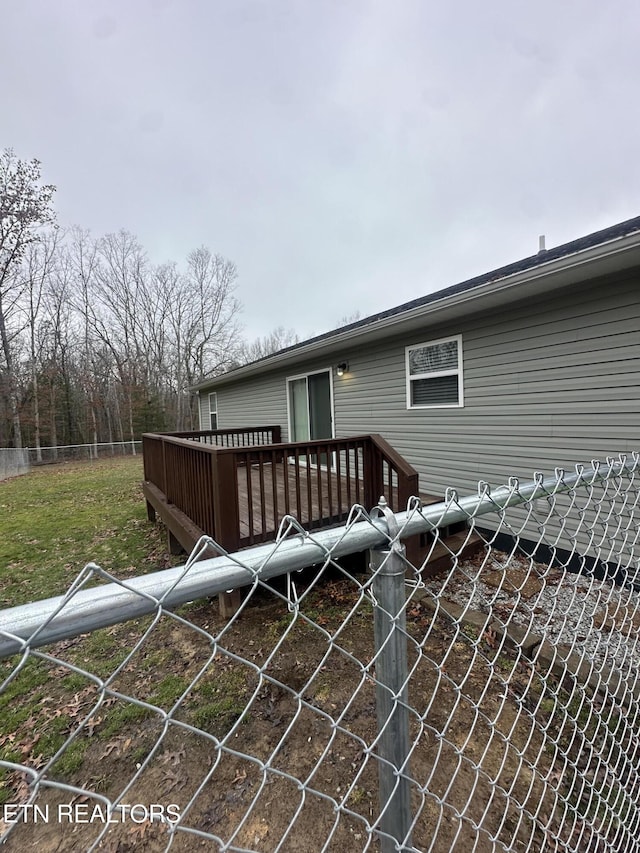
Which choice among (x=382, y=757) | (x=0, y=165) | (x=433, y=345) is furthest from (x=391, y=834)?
(x=0, y=165)

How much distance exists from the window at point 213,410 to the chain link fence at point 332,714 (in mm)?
10690

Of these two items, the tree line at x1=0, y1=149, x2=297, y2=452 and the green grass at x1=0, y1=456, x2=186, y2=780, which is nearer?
the green grass at x1=0, y1=456, x2=186, y2=780

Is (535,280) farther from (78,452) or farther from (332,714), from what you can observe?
(78,452)

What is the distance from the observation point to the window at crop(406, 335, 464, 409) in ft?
18.2

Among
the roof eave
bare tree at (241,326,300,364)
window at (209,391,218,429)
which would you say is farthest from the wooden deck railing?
bare tree at (241,326,300,364)

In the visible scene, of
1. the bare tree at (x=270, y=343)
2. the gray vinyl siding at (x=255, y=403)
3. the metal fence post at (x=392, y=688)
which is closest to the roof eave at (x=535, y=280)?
the gray vinyl siding at (x=255, y=403)

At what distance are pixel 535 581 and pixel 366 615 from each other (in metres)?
1.97

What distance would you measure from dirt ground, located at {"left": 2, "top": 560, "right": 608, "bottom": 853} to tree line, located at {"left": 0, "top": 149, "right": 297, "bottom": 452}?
19646 millimetres

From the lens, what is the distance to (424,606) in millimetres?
3555

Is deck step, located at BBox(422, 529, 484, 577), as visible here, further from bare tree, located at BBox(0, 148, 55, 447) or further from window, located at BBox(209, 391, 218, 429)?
bare tree, located at BBox(0, 148, 55, 447)

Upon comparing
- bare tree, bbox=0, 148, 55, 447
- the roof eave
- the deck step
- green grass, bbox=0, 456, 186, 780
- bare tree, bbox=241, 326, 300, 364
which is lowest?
green grass, bbox=0, 456, 186, 780

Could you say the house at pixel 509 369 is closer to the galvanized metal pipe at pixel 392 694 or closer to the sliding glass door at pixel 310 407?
the sliding glass door at pixel 310 407

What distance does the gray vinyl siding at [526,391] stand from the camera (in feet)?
13.1

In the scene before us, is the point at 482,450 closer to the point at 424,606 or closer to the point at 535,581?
the point at 535,581
